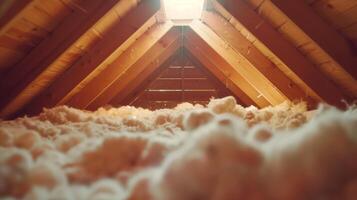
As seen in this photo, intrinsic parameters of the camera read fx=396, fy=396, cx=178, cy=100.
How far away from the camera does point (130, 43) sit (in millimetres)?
3936

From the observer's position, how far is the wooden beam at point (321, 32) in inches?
94.7

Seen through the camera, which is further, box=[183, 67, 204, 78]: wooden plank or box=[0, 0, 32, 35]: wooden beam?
box=[183, 67, 204, 78]: wooden plank

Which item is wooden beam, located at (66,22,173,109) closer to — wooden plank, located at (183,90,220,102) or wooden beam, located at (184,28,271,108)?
wooden beam, located at (184,28,271,108)

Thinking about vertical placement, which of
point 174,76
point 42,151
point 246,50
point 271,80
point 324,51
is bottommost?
point 42,151

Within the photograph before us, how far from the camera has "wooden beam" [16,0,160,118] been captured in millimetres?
2969

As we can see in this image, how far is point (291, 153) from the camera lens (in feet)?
2.72

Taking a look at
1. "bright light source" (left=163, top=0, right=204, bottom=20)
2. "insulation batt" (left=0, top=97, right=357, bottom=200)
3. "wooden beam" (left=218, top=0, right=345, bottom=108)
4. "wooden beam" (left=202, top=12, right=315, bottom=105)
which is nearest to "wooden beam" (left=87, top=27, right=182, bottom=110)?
"bright light source" (left=163, top=0, right=204, bottom=20)

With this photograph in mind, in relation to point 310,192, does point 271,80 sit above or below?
above

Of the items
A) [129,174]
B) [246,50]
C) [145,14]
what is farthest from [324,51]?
[129,174]

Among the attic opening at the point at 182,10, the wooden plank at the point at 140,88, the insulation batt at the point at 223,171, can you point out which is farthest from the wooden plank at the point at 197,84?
the insulation batt at the point at 223,171

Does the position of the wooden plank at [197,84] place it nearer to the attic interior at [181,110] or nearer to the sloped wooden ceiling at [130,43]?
the attic interior at [181,110]

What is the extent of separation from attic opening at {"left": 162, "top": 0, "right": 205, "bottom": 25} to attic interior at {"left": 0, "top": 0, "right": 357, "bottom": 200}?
0.02 meters

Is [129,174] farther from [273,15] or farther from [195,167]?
[273,15]

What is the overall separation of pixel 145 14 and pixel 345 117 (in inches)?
87.8
